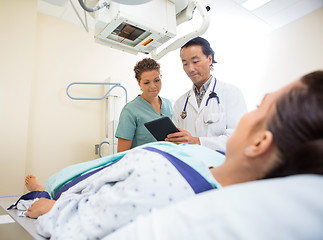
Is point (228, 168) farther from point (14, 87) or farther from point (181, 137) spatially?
point (14, 87)

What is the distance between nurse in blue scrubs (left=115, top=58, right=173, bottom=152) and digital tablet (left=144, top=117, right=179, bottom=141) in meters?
0.49

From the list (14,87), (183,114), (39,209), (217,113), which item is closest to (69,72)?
(14,87)

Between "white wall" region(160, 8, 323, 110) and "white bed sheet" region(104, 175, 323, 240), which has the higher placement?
"white wall" region(160, 8, 323, 110)

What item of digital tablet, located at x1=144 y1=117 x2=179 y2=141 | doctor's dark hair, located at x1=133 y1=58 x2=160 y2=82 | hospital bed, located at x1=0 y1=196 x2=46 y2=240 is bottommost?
hospital bed, located at x1=0 y1=196 x2=46 y2=240

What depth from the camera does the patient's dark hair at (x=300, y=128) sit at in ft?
1.43

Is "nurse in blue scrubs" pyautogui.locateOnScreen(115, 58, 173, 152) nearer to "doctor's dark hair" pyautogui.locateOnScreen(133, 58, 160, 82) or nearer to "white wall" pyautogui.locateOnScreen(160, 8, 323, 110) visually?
"doctor's dark hair" pyautogui.locateOnScreen(133, 58, 160, 82)

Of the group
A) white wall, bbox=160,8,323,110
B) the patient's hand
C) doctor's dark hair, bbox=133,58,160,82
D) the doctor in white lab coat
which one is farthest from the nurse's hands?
white wall, bbox=160,8,323,110

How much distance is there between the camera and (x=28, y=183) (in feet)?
4.50

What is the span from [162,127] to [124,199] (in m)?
0.79

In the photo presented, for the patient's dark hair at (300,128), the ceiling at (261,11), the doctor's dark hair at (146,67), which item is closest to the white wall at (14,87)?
the ceiling at (261,11)

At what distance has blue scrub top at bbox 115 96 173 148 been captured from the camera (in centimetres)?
182

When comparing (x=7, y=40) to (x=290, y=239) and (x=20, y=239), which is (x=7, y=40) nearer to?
(x=20, y=239)

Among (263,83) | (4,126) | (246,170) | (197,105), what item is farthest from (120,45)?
(263,83)

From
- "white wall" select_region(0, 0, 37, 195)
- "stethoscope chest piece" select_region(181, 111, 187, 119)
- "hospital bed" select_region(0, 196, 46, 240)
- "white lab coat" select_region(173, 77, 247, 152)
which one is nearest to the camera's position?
"hospital bed" select_region(0, 196, 46, 240)
